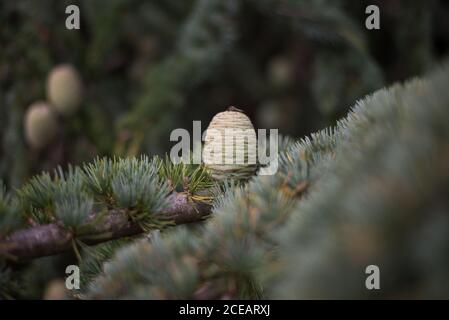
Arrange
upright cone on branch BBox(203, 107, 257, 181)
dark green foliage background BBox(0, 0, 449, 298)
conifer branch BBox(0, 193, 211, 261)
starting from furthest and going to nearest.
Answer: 1. dark green foliage background BBox(0, 0, 449, 298)
2. upright cone on branch BBox(203, 107, 257, 181)
3. conifer branch BBox(0, 193, 211, 261)

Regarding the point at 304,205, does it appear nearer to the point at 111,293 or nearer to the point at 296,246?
the point at 296,246

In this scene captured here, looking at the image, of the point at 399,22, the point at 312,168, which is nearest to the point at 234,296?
the point at 312,168

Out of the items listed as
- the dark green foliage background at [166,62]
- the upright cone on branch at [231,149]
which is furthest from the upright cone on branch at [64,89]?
the upright cone on branch at [231,149]

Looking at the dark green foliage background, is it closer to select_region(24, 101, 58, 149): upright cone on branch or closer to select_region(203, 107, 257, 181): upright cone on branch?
select_region(24, 101, 58, 149): upright cone on branch

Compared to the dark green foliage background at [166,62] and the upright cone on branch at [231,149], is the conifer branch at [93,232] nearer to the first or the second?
the upright cone on branch at [231,149]

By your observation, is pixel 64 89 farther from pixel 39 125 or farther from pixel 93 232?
pixel 93 232

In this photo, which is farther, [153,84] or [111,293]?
[153,84]

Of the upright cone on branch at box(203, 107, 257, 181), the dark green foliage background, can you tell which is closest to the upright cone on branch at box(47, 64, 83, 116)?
the dark green foliage background
